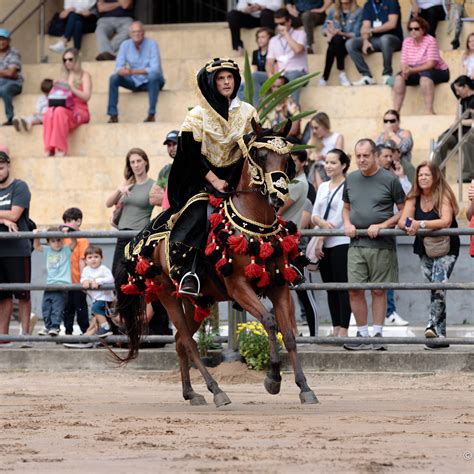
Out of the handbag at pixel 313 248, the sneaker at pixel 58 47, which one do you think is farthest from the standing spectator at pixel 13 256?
the sneaker at pixel 58 47

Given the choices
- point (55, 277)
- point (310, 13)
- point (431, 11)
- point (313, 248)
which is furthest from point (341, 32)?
point (55, 277)

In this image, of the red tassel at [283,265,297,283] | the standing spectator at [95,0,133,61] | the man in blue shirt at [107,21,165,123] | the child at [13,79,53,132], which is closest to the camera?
the red tassel at [283,265,297,283]

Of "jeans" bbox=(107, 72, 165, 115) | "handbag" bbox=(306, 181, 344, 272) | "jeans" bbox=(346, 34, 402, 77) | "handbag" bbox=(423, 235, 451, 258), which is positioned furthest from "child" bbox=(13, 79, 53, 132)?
"handbag" bbox=(423, 235, 451, 258)

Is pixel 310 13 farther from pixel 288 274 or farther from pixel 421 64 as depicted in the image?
pixel 288 274

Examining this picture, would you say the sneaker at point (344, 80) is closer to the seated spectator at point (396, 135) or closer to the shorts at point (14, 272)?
the seated spectator at point (396, 135)

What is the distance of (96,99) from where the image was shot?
2016 centimetres

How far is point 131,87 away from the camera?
19.4 meters

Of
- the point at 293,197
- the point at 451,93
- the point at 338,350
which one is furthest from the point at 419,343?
the point at 451,93

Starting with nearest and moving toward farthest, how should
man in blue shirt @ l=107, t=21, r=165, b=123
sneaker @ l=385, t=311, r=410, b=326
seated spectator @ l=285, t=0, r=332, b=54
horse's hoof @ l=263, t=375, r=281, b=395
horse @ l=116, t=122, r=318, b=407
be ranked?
horse @ l=116, t=122, r=318, b=407 → horse's hoof @ l=263, t=375, r=281, b=395 → sneaker @ l=385, t=311, r=410, b=326 → man in blue shirt @ l=107, t=21, r=165, b=123 → seated spectator @ l=285, t=0, r=332, b=54

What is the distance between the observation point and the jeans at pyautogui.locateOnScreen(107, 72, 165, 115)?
19.0 metres

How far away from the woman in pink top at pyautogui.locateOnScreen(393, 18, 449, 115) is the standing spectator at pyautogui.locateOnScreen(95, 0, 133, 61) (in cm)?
485

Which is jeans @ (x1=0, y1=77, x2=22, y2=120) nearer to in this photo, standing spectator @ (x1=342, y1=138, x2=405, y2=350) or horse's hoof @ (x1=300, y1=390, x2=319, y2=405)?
standing spectator @ (x1=342, y1=138, x2=405, y2=350)

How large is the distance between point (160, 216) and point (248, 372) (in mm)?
2241

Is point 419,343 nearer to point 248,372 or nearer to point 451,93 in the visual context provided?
point 248,372
